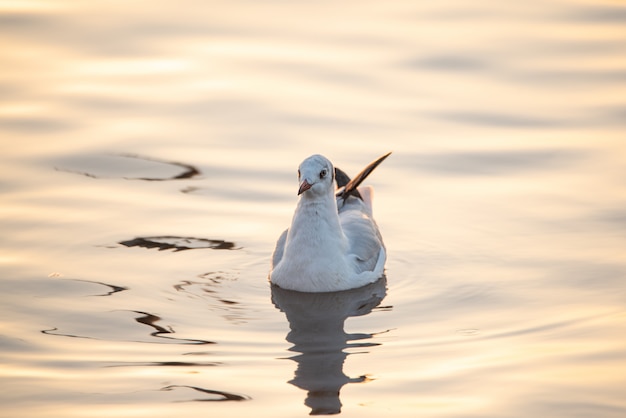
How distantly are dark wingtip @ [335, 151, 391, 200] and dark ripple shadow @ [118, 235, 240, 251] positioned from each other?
1.18 metres

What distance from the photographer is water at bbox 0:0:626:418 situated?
784 cm

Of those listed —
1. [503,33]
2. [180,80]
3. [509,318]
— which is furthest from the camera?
[503,33]

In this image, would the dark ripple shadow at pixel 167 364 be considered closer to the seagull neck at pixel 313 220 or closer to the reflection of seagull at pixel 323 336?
the reflection of seagull at pixel 323 336

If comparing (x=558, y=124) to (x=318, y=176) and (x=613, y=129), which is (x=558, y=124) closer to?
(x=613, y=129)

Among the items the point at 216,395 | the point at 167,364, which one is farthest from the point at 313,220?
the point at 216,395

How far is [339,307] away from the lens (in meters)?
9.52

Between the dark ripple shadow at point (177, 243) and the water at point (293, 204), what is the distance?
0.03 m

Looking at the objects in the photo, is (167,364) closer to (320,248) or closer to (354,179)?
(320,248)

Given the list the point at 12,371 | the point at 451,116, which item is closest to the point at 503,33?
the point at 451,116

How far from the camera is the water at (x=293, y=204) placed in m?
7.84

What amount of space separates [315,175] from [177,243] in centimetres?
150

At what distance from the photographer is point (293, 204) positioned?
37.0 ft

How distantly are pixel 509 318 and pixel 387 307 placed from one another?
37.1 inches

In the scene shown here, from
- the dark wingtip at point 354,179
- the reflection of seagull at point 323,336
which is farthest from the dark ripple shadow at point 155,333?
→ the dark wingtip at point 354,179
